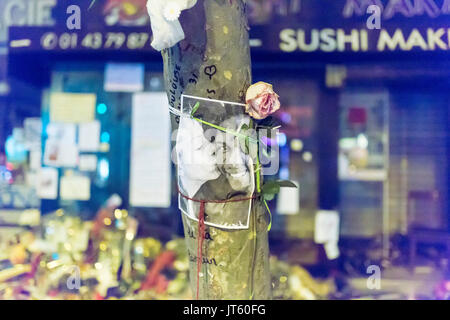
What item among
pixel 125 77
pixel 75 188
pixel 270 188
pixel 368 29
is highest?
pixel 368 29

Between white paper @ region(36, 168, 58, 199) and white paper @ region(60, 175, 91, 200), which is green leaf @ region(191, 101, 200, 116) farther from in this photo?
white paper @ region(36, 168, 58, 199)

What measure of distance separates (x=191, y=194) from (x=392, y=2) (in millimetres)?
4211

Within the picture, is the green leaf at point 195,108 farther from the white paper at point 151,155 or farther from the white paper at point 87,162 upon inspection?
the white paper at point 87,162

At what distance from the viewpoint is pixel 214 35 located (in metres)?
1.64

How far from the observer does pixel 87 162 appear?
522cm

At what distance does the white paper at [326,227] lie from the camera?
509 cm

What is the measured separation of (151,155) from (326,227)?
9.06ft

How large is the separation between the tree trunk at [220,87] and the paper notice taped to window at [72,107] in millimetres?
3792

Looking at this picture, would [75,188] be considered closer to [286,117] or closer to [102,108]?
[102,108]

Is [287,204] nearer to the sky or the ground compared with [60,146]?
nearer to the ground

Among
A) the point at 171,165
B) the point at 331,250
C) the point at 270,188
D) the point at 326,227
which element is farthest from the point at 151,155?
the point at 270,188
